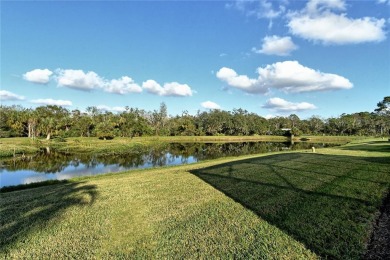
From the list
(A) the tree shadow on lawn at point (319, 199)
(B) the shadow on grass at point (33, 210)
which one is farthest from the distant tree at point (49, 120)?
(A) the tree shadow on lawn at point (319, 199)

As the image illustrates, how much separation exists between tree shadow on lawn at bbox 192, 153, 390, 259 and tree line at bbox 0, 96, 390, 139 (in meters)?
60.8

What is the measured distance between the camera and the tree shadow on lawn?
5449 mm

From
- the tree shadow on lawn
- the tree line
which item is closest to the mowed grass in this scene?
the tree shadow on lawn

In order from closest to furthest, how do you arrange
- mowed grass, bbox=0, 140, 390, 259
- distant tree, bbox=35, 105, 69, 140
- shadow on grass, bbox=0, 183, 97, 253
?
mowed grass, bbox=0, 140, 390, 259
shadow on grass, bbox=0, 183, 97, 253
distant tree, bbox=35, 105, 69, 140

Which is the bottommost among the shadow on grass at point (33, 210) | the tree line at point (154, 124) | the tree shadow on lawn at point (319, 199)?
the shadow on grass at point (33, 210)

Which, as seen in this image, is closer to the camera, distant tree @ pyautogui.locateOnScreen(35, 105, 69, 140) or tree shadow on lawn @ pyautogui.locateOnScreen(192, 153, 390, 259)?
tree shadow on lawn @ pyautogui.locateOnScreen(192, 153, 390, 259)

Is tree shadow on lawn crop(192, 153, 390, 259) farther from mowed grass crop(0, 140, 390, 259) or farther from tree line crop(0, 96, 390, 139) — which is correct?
tree line crop(0, 96, 390, 139)

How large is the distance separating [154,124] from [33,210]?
102 meters

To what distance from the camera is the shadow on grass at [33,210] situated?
6211 mm

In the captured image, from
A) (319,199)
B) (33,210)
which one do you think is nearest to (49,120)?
(33,210)

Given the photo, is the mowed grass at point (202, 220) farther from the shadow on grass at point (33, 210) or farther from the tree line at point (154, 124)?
the tree line at point (154, 124)

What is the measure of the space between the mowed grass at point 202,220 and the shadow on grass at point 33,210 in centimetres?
3

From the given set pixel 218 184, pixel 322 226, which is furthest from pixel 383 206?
pixel 218 184

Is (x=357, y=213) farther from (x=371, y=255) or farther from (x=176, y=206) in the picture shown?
(x=176, y=206)
